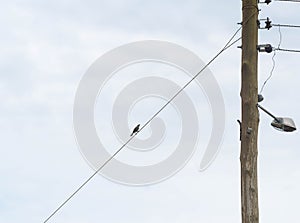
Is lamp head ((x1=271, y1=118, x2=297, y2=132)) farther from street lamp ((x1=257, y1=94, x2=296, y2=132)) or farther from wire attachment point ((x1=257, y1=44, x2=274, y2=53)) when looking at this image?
wire attachment point ((x1=257, y1=44, x2=274, y2=53))

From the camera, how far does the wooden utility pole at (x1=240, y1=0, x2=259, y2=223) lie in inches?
313

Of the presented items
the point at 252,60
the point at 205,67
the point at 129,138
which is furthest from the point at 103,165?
the point at 252,60

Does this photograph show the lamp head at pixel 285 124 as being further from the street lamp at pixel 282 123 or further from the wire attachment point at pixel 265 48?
the wire attachment point at pixel 265 48

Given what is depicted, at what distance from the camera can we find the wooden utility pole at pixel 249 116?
26.1 ft

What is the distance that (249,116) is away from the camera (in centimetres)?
819

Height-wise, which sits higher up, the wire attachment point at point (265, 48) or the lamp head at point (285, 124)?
the wire attachment point at point (265, 48)

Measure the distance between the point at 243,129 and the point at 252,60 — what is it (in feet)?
2.90

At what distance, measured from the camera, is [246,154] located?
809 centimetres

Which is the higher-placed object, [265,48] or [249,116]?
[265,48]

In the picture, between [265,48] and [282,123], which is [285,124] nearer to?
[282,123]

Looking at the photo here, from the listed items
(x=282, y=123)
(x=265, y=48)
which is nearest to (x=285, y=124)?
(x=282, y=123)

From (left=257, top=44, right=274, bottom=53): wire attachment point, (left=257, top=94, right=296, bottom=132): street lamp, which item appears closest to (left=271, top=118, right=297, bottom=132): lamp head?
(left=257, top=94, right=296, bottom=132): street lamp

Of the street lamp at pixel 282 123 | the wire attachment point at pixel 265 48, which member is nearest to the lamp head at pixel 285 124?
the street lamp at pixel 282 123

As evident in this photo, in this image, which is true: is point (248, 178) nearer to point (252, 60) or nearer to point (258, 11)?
point (252, 60)
